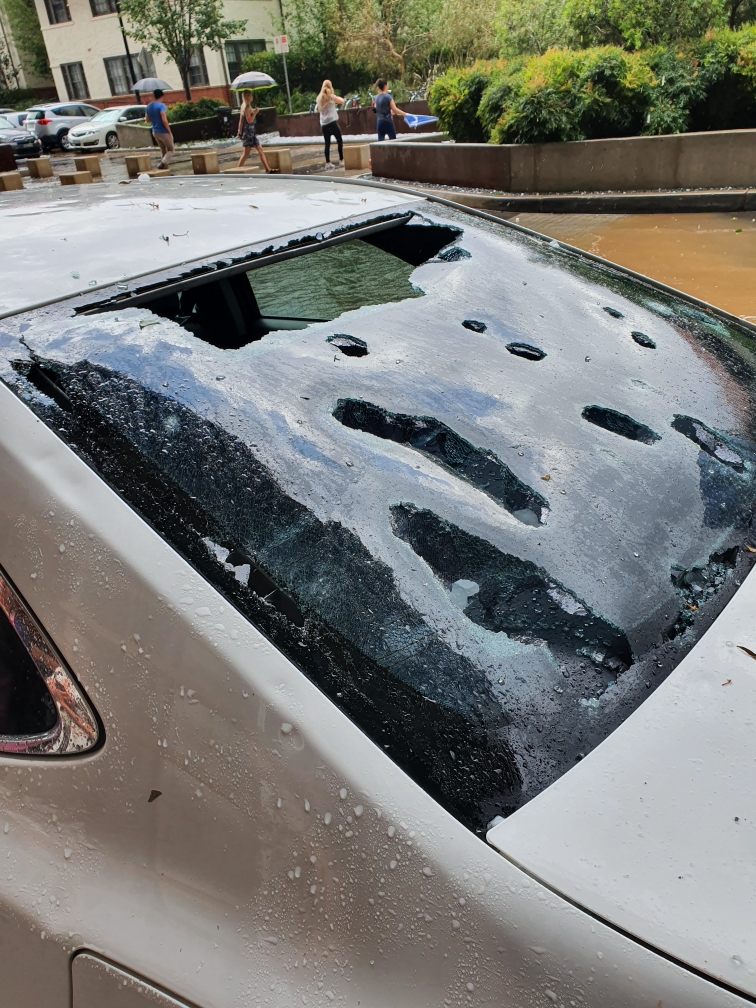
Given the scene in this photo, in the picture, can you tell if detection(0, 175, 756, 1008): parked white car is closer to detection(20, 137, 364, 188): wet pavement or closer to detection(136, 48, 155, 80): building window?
detection(20, 137, 364, 188): wet pavement

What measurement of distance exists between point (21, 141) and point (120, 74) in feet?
51.8

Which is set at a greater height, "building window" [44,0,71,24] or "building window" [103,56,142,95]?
"building window" [44,0,71,24]

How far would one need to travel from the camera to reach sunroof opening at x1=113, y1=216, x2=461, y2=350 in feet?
6.42

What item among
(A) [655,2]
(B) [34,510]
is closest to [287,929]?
(B) [34,510]

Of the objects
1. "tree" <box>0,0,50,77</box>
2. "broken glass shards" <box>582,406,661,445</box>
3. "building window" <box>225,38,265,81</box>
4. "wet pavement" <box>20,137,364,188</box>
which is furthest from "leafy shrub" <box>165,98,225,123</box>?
"broken glass shards" <box>582,406,661,445</box>

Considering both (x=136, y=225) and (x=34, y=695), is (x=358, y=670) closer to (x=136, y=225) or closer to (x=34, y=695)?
(x=34, y=695)

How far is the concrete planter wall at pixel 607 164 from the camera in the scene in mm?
10328

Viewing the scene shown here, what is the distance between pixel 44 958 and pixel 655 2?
1842cm

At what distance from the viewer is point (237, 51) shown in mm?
39312

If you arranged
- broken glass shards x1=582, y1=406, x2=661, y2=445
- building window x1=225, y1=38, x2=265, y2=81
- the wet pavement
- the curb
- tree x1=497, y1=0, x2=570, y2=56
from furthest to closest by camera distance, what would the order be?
building window x1=225, y1=38, x2=265, y2=81, tree x1=497, y1=0, x2=570, y2=56, the wet pavement, the curb, broken glass shards x1=582, y1=406, x2=661, y2=445

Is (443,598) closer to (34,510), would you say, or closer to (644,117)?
(34,510)

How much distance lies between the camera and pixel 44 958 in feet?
3.49

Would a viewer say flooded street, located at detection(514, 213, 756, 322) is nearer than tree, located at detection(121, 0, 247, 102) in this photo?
Yes

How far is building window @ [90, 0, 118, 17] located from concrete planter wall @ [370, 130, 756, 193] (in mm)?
35111
